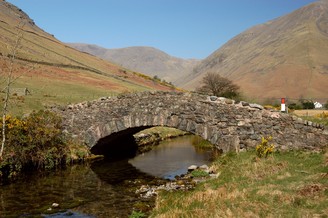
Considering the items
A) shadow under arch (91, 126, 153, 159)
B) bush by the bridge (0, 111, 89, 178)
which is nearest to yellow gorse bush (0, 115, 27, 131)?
bush by the bridge (0, 111, 89, 178)

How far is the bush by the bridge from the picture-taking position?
62.2 feet

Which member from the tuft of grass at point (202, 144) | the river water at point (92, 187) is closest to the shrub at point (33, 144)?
the river water at point (92, 187)

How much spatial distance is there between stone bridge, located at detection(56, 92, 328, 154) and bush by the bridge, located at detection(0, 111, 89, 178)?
1.31 metres

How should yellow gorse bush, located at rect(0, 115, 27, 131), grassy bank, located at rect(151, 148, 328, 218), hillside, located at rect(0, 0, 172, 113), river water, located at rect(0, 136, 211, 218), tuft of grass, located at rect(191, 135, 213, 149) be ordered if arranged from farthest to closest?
hillside, located at rect(0, 0, 172, 113), tuft of grass, located at rect(191, 135, 213, 149), yellow gorse bush, located at rect(0, 115, 27, 131), river water, located at rect(0, 136, 211, 218), grassy bank, located at rect(151, 148, 328, 218)

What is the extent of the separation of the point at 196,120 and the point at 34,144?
30.7ft

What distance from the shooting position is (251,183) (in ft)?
37.3

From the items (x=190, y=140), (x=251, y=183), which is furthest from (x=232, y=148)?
(x=190, y=140)

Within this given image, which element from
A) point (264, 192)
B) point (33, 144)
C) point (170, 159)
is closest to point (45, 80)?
point (170, 159)

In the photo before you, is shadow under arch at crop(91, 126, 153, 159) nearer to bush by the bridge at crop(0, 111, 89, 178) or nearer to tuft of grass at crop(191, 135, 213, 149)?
bush by the bridge at crop(0, 111, 89, 178)

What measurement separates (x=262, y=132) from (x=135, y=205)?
797 centimetres

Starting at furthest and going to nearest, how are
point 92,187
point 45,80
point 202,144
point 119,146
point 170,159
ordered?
point 45,80
point 202,144
point 119,146
point 170,159
point 92,187

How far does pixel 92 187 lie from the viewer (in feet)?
55.9

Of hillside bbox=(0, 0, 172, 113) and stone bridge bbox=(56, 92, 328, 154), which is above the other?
hillside bbox=(0, 0, 172, 113)

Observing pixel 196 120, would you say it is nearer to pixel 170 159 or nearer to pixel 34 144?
pixel 170 159
